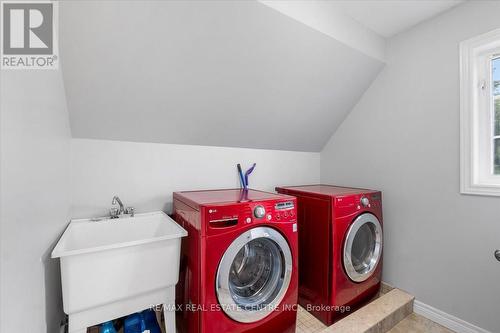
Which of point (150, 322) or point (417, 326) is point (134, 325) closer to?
point (150, 322)

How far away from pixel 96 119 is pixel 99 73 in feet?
1.06

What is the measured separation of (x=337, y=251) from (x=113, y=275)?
4.56 feet

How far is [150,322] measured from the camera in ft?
4.66

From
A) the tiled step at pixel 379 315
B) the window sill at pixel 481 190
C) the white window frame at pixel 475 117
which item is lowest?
the tiled step at pixel 379 315

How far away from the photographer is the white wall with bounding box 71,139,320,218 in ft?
5.07

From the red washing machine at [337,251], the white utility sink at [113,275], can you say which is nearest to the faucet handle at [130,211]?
the white utility sink at [113,275]

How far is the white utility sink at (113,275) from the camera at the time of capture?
1038 mm

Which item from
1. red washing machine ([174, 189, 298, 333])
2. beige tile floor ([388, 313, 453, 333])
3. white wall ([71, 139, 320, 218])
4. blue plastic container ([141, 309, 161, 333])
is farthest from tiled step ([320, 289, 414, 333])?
white wall ([71, 139, 320, 218])

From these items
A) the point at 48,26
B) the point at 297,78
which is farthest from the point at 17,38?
the point at 297,78

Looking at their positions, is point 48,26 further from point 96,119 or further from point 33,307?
point 33,307

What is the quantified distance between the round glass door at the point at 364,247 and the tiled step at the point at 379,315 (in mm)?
210

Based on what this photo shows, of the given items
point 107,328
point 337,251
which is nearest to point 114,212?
point 107,328

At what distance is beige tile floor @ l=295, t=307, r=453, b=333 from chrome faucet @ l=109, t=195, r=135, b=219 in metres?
1.44

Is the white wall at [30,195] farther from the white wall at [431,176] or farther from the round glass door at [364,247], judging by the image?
the white wall at [431,176]
